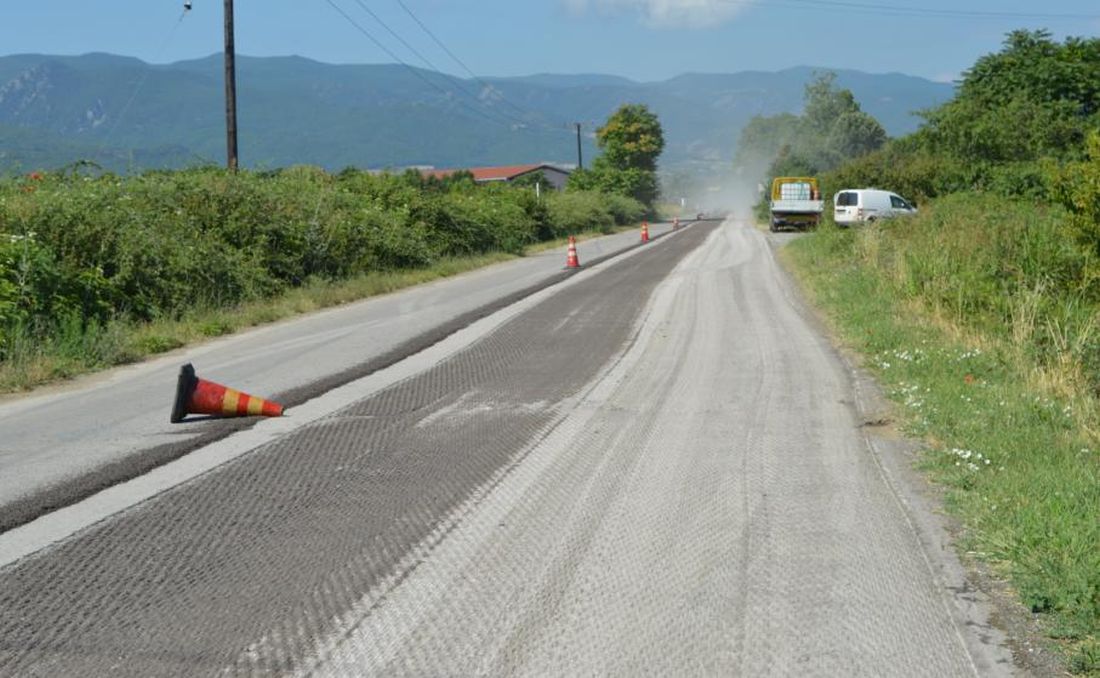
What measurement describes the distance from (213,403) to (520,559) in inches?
184

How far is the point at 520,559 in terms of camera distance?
5.79 meters

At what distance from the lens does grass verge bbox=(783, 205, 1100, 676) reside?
5312mm

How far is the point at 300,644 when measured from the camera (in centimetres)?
468

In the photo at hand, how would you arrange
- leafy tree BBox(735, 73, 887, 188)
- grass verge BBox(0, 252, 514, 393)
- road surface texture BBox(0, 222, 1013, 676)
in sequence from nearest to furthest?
road surface texture BBox(0, 222, 1013, 676) → grass verge BBox(0, 252, 514, 393) → leafy tree BBox(735, 73, 887, 188)

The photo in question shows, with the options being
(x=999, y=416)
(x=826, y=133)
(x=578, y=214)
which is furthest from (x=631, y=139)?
(x=999, y=416)

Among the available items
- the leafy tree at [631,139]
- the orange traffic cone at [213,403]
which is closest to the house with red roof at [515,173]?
the leafy tree at [631,139]

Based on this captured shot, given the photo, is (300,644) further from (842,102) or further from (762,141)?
(762,141)

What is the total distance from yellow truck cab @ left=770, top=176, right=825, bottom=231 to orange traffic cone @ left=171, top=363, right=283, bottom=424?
144 feet

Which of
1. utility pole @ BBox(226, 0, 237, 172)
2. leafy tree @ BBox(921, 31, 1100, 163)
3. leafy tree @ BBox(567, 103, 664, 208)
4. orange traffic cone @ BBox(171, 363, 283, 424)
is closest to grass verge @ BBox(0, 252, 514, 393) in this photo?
orange traffic cone @ BBox(171, 363, 283, 424)

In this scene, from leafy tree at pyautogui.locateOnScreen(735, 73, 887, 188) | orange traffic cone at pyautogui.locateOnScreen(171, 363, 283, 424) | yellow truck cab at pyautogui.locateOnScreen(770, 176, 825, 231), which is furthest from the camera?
leafy tree at pyautogui.locateOnScreen(735, 73, 887, 188)

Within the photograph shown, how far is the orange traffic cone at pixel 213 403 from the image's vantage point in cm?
947

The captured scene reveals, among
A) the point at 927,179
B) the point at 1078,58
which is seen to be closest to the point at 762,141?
the point at 1078,58

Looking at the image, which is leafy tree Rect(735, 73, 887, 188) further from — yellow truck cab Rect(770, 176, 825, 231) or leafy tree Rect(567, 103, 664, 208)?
yellow truck cab Rect(770, 176, 825, 231)

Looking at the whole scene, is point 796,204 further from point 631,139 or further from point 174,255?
point 631,139
